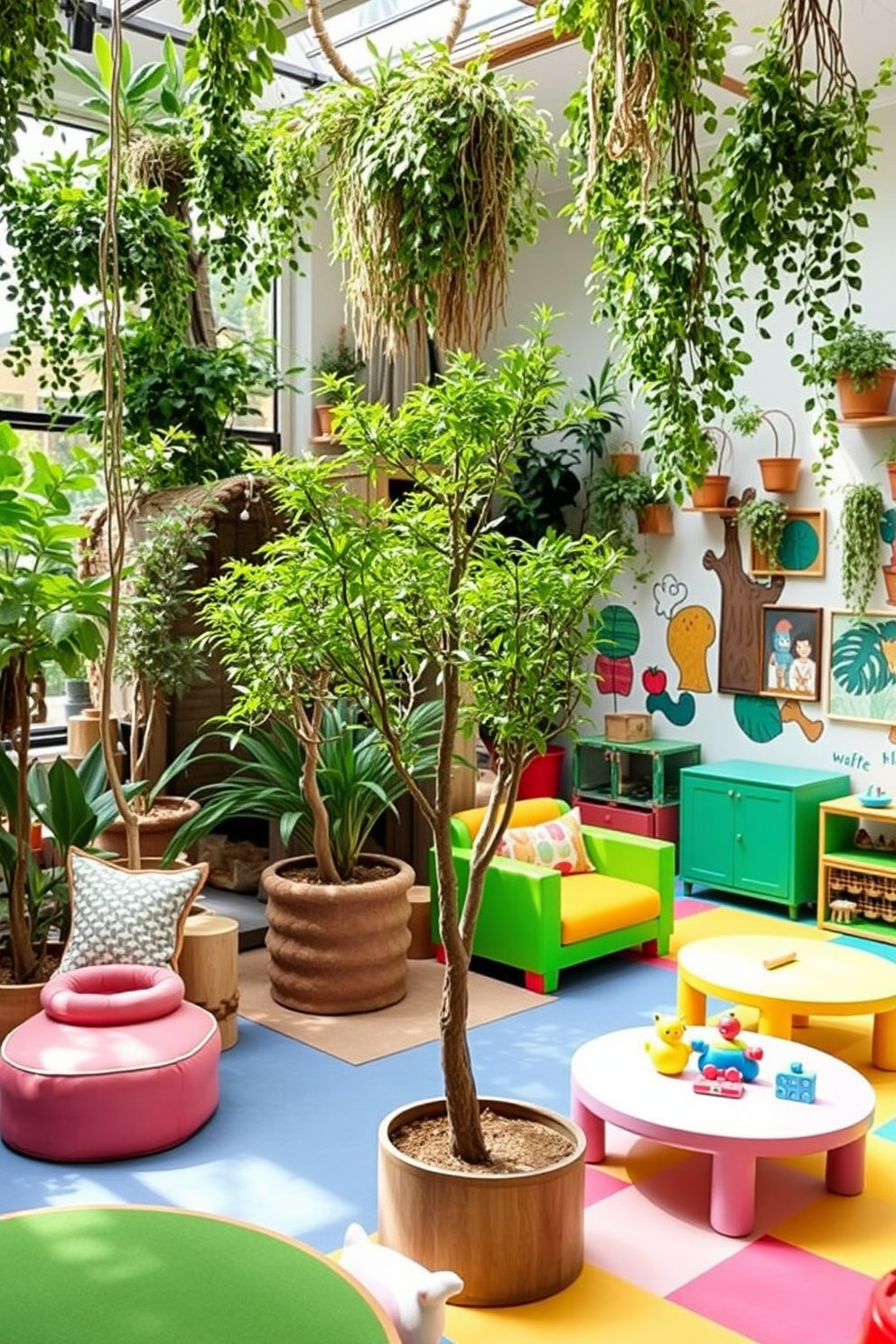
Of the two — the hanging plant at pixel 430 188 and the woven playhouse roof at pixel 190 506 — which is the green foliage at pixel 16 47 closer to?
the hanging plant at pixel 430 188

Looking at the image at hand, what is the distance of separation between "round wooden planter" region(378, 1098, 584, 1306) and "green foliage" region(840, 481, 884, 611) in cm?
435

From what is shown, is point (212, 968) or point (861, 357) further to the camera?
point (861, 357)

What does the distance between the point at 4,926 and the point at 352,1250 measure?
8.98 ft

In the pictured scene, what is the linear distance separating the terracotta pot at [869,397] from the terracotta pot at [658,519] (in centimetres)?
135

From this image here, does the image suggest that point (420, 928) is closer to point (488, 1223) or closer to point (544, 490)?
point (488, 1223)

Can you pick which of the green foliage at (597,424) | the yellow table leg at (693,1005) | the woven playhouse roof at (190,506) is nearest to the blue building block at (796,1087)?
the yellow table leg at (693,1005)

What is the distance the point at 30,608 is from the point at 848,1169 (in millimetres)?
3109

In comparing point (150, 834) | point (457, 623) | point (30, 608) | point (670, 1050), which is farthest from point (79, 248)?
point (670, 1050)

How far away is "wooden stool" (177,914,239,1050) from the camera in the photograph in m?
4.74

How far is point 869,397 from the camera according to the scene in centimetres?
653

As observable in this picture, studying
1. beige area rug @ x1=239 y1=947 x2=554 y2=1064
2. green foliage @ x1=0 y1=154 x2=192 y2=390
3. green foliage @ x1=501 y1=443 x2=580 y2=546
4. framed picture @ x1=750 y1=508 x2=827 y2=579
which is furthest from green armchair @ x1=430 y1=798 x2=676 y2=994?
green foliage @ x1=0 y1=154 x2=192 y2=390

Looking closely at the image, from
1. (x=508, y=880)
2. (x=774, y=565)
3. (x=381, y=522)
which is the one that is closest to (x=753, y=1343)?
(x=381, y=522)

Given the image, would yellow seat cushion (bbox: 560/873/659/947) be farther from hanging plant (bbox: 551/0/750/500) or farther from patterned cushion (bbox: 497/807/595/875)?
hanging plant (bbox: 551/0/750/500)

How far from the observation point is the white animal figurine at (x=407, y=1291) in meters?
2.62
